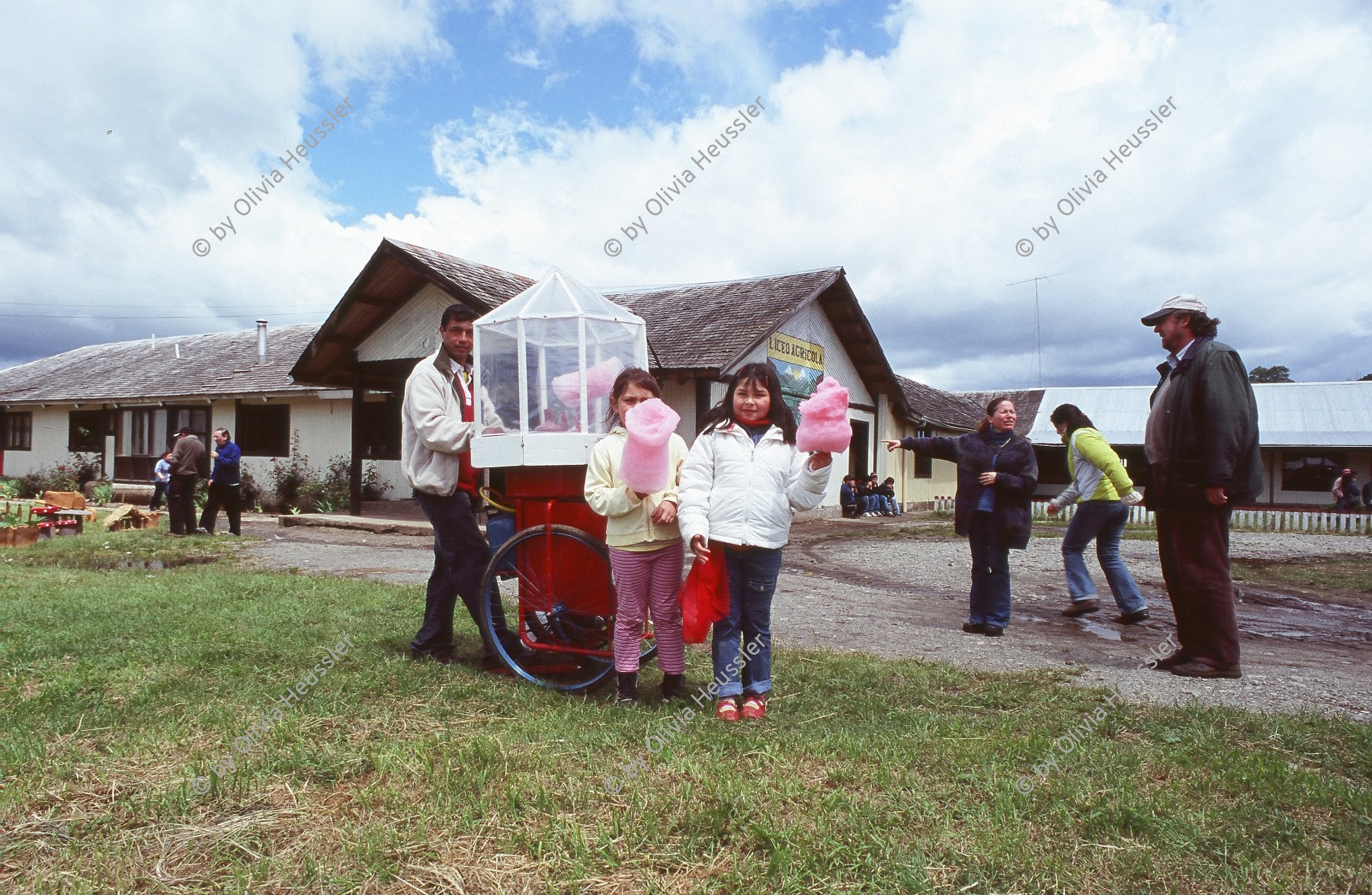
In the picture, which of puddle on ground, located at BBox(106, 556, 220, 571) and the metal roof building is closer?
puddle on ground, located at BBox(106, 556, 220, 571)

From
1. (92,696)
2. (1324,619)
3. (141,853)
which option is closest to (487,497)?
(92,696)

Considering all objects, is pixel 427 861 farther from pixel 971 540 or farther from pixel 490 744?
pixel 971 540

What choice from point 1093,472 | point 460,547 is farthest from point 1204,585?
point 460,547

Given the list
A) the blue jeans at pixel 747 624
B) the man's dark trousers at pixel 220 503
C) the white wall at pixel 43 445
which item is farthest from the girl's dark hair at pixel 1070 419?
the white wall at pixel 43 445

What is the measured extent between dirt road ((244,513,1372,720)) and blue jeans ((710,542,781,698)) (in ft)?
5.65

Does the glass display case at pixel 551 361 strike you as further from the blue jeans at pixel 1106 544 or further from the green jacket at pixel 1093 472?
the blue jeans at pixel 1106 544

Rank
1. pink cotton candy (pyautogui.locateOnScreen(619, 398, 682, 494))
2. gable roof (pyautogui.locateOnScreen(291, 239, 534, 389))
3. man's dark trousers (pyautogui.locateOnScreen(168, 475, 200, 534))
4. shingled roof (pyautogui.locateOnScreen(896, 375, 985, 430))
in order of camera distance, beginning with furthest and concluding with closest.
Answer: shingled roof (pyautogui.locateOnScreen(896, 375, 985, 430)), gable roof (pyautogui.locateOnScreen(291, 239, 534, 389)), man's dark trousers (pyautogui.locateOnScreen(168, 475, 200, 534)), pink cotton candy (pyautogui.locateOnScreen(619, 398, 682, 494))

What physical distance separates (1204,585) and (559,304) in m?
3.87

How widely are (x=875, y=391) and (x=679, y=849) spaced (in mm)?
21968

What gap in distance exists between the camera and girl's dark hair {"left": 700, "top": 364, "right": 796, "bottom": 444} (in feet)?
12.9

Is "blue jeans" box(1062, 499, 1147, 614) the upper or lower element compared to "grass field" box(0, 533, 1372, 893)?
upper

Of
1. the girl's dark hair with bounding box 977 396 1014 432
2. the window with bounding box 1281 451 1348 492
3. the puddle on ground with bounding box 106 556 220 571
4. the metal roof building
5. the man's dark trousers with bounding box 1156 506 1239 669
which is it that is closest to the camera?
the man's dark trousers with bounding box 1156 506 1239 669

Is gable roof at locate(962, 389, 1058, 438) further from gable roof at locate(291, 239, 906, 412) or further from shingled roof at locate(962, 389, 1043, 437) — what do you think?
gable roof at locate(291, 239, 906, 412)

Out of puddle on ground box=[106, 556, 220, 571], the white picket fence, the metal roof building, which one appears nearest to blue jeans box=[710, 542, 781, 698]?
puddle on ground box=[106, 556, 220, 571]
